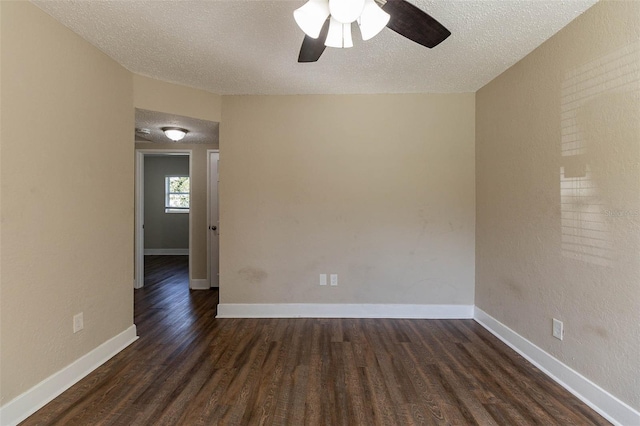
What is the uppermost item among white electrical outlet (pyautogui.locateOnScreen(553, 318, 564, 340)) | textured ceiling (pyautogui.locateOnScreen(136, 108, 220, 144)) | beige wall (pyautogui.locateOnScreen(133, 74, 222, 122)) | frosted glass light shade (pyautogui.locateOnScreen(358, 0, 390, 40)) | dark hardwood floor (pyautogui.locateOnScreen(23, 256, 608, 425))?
beige wall (pyautogui.locateOnScreen(133, 74, 222, 122))

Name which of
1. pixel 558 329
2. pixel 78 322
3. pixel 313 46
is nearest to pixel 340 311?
pixel 558 329

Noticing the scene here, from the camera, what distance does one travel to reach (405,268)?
10.1 feet

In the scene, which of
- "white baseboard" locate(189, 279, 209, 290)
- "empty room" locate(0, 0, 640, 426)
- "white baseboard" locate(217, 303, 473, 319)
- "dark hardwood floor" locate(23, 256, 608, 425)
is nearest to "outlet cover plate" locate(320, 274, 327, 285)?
"empty room" locate(0, 0, 640, 426)

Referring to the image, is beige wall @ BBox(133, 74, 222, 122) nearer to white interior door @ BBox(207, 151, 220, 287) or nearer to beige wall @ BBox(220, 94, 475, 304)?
beige wall @ BBox(220, 94, 475, 304)

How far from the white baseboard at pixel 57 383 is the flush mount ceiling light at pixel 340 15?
101 inches

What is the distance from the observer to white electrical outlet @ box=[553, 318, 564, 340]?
1.97 meters

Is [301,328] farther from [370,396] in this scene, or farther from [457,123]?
[457,123]

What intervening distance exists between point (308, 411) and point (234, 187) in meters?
2.21

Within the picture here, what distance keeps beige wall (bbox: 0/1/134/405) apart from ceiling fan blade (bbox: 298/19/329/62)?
5.26 feet

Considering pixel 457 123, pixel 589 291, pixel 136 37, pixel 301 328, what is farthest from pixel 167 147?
pixel 589 291

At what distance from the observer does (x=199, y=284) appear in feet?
13.9

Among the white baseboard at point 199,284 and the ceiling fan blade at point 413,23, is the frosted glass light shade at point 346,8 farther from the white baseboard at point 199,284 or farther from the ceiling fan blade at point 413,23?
the white baseboard at point 199,284

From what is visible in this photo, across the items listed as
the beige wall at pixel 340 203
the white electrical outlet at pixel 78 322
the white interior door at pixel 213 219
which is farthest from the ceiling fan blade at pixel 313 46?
the white interior door at pixel 213 219

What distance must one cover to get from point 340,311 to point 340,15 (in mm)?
2649
